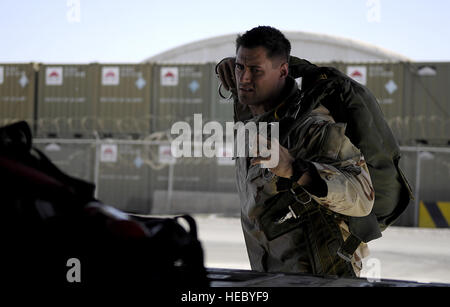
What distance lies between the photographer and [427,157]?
15305 millimetres

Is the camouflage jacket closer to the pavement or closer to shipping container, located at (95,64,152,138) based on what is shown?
the pavement

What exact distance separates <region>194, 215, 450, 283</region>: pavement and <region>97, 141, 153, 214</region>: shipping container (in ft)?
8.11

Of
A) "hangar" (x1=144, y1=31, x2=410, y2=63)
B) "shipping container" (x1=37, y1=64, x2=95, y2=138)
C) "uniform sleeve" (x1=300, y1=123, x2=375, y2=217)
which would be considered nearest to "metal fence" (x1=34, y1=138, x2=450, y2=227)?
"shipping container" (x1=37, y1=64, x2=95, y2=138)

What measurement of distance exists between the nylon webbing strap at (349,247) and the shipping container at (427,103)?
13830 mm

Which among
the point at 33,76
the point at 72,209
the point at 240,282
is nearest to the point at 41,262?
the point at 72,209

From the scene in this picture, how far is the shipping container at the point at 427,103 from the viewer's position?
15391 mm

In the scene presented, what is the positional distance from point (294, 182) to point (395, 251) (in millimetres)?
9089

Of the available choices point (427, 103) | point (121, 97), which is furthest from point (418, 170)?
point (121, 97)

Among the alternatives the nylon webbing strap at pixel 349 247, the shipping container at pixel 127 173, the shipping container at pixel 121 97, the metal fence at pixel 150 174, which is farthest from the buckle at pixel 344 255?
the shipping container at pixel 121 97

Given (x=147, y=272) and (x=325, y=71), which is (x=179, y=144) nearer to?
(x=325, y=71)

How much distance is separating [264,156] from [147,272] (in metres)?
0.82

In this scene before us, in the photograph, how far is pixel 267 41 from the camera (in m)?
2.61

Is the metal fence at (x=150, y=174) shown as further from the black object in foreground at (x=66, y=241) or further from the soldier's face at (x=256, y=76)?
the black object in foreground at (x=66, y=241)

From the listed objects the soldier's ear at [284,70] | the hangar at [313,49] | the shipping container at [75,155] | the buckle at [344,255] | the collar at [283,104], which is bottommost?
the shipping container at [75,155]
